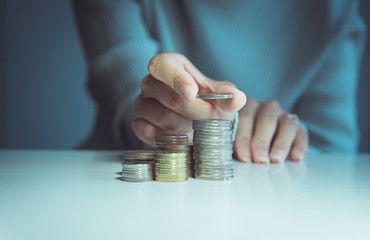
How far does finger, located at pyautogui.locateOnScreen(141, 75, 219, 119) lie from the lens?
45.6 inches

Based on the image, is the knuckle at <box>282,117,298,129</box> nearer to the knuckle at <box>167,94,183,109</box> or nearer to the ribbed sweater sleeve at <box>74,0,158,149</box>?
the knuckle at <box>167,94,183,109</box>

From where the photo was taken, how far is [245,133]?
4.78 feet

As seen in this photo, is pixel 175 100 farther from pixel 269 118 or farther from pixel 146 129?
pixel 269 118

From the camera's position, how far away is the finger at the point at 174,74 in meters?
0.99

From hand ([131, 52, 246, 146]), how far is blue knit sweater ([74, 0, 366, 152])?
834mm

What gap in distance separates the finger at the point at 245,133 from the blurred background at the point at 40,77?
261 cm

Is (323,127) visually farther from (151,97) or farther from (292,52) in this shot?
(151,97)

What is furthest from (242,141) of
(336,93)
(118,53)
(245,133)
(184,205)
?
(336,93)

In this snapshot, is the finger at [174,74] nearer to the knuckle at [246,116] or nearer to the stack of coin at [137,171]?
the stack of coin at [137,171]

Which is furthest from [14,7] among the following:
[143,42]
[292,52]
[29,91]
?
[292,52]

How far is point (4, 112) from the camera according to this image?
3996 mm

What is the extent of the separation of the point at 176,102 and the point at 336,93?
4.77 ft

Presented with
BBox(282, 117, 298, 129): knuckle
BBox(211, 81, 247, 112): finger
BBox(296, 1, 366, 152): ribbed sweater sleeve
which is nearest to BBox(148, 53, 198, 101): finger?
BBox(211, 81, 247, 112): finger

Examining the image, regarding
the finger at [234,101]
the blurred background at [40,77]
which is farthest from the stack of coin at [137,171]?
the blurred background at [40,77]
